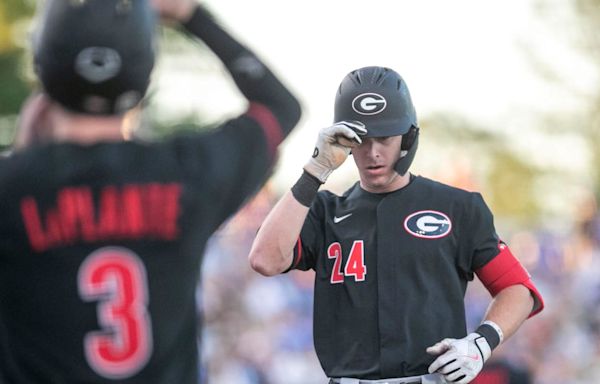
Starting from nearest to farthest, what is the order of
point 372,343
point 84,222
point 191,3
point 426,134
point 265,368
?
point 84,222, point 191,3, point 372,343, point 265,368, point 426,134

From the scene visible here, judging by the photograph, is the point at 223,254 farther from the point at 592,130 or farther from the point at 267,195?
the point at 592,130

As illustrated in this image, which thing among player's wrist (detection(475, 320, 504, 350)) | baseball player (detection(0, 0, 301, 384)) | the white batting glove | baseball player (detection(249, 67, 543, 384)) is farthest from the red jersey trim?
baseball player (detection(0, 0, 301, 384))

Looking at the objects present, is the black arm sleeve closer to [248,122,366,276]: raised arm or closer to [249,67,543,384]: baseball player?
[248,122,366,276]: raised arm

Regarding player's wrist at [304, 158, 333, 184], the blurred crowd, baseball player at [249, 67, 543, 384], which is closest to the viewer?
player's wrist at [304, 158, 333, 184]

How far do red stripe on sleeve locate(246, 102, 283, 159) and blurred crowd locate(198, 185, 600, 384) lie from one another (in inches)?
459

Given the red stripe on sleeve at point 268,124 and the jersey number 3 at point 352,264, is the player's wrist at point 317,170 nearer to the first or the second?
the jersey number 3 at point 352,264

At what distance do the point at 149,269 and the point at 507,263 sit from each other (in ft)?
9.39

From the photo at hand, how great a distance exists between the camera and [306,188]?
19.4ft

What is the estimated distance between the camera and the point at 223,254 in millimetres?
19125

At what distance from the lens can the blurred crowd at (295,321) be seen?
1662 centimetres

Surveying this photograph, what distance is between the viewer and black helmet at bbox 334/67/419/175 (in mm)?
6293

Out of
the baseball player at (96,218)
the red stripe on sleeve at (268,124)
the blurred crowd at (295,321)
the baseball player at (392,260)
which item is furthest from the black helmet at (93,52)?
the blurred crowd at (295,321)

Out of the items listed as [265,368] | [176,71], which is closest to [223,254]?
[265,368]

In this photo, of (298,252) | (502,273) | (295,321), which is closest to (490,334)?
(502,273)
